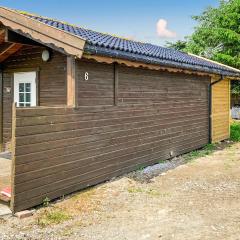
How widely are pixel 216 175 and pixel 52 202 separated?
14.8ft

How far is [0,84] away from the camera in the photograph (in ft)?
33.4

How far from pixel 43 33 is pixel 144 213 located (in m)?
3.94

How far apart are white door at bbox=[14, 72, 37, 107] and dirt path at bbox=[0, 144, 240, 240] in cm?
290

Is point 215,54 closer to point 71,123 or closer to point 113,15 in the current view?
point 113,15

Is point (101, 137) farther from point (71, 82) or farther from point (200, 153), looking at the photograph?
point (200, 153)

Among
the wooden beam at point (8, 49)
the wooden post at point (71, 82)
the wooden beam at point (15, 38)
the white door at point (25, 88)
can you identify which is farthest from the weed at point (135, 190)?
the wooden beam at point (8, 49)

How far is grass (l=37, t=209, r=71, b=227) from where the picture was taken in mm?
5977

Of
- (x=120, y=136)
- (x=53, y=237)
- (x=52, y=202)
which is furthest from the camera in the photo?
(x=120, y=136)

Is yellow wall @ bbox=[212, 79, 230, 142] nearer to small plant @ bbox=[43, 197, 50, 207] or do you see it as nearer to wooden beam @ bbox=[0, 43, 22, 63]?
wooden beam @ bbox=[0, 43, 22, 63]

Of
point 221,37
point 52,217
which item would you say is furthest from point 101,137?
point 221,37

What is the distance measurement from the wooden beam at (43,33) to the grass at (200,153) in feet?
19.8

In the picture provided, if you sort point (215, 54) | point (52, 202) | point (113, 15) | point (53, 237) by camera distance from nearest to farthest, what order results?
1. point (53, 237)
2. point (52, 202)
3. point (215, 54)
4. point (113, 15)

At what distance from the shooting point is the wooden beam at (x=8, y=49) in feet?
29.7

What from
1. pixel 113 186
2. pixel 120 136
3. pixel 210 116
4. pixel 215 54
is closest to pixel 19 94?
pixel 120 136
